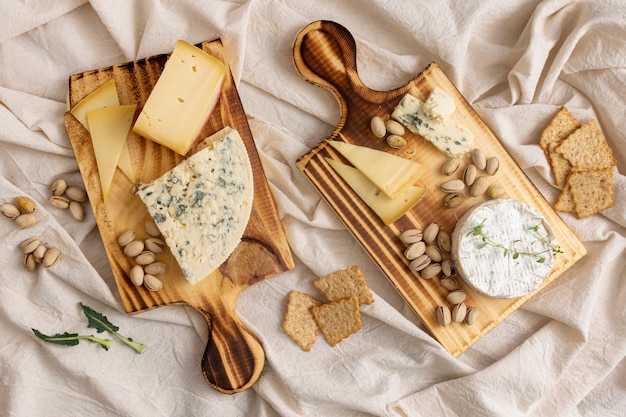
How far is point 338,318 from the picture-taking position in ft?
9.16

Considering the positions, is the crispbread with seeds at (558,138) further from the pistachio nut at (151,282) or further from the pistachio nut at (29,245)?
the pistachio nut at (29,245)

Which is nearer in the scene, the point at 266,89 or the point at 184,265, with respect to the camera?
the point at 184,265

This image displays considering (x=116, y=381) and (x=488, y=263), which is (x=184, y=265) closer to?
(x=116, y=381)

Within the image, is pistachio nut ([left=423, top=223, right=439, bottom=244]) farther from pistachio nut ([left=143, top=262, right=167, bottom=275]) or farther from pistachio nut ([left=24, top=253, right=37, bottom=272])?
pistachio nut ([left=24, top=253, right=37, bottom=272])

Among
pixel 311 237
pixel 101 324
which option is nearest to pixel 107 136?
pixel 101 324

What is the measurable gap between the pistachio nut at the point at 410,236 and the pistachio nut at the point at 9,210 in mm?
1813

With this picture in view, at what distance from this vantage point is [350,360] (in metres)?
2.84

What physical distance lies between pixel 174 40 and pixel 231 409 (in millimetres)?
1813

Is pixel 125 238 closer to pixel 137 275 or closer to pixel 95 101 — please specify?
pixel 137 275

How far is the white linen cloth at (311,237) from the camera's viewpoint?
273 cm

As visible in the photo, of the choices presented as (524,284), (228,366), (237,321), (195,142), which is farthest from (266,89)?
(524,284)

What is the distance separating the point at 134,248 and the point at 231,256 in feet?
1.46

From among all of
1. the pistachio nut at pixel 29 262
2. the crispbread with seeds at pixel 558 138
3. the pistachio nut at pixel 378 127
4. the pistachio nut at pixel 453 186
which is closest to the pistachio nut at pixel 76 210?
the pistachio nut at pixel 29 262

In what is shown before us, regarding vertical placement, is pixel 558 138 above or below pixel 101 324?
below
